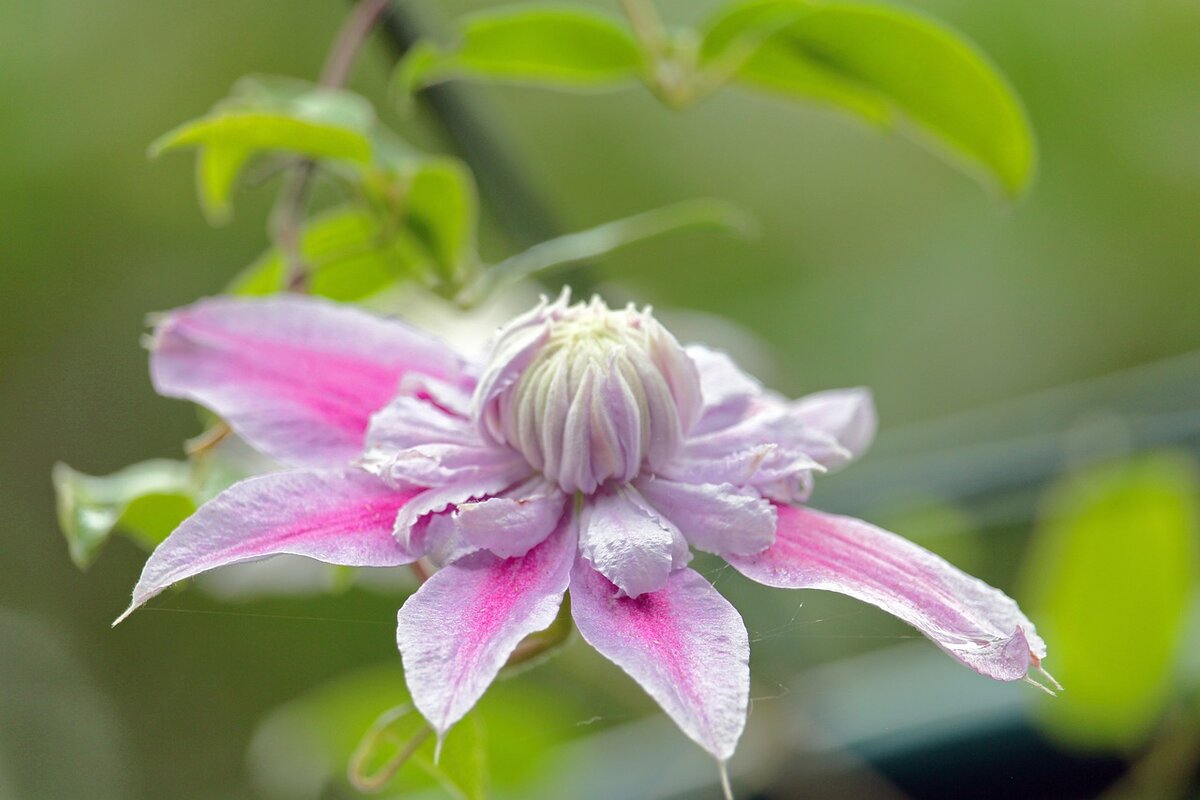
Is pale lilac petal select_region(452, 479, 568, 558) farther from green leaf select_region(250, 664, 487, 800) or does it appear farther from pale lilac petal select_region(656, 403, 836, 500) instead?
green leaf select_region(250, 664, 487, 800)

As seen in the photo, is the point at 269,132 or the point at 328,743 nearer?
the point at 269,132

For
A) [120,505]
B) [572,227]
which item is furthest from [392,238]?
[572,227]

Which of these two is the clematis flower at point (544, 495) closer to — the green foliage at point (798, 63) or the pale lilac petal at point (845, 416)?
the pale lilac petal at point (845, 416)

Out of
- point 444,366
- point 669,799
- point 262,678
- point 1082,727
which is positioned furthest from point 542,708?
point 262,678

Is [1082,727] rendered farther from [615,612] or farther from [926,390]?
[926,390]

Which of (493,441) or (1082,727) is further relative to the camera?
(1082,727)

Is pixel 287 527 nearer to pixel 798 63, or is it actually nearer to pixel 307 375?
pixel 307 375
